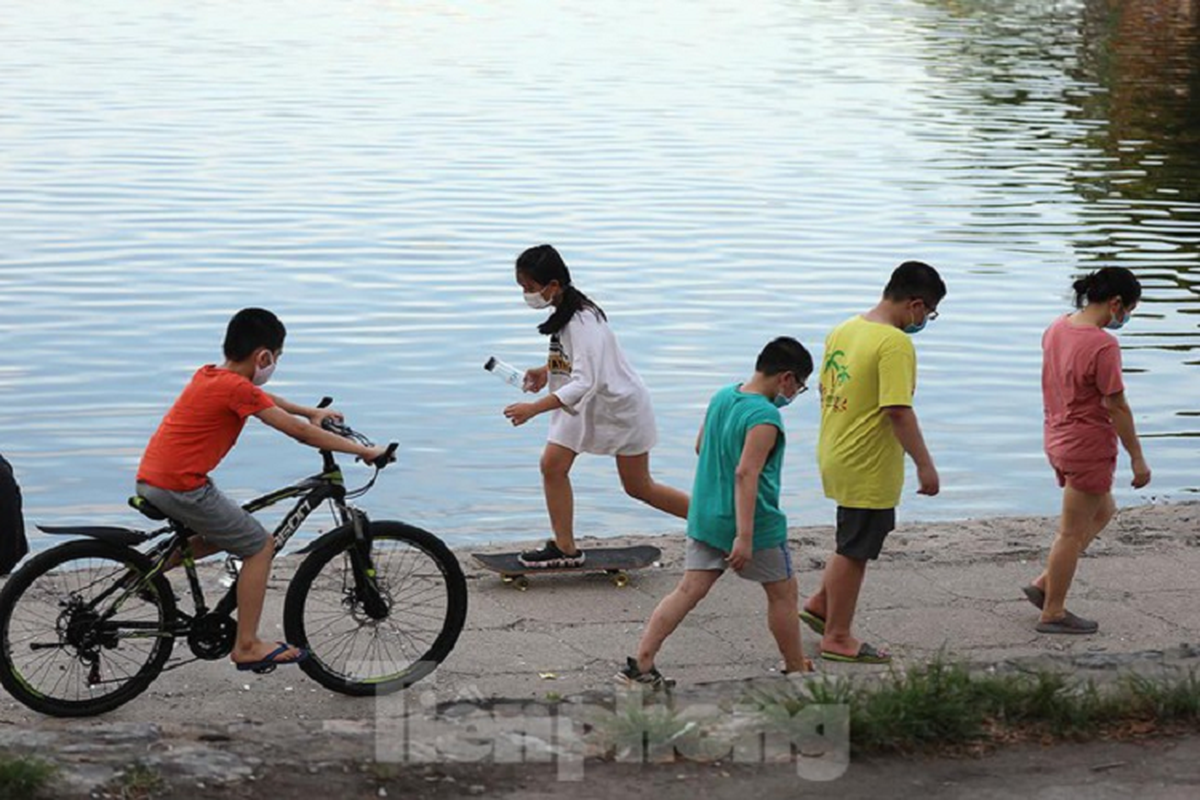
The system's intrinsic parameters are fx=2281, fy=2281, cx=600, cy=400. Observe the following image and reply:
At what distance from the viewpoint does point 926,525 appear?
12055 millimetres

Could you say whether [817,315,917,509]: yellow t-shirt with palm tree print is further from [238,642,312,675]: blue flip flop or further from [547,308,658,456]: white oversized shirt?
[238,642,312,675]: blue flip flop

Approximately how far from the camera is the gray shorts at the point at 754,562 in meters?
8.30

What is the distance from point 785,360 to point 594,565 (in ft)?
7.22

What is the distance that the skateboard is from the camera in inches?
395

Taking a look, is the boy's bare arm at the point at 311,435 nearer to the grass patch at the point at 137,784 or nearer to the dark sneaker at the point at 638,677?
the dark sneaker at the point at 638,677

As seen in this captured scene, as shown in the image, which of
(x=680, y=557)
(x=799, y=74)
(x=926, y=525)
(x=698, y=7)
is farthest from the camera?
(x=698, y=7)

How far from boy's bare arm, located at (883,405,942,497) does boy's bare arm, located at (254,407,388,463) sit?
6.43 feet

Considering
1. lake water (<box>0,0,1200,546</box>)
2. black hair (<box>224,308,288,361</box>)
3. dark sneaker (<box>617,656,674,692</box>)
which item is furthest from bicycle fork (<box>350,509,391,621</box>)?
lake water (<box>0,0,1200,546</box>)

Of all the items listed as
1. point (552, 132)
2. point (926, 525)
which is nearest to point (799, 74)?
point (552, 132)

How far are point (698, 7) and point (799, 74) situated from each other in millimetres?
29095

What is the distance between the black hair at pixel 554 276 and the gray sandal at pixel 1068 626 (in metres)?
2.25

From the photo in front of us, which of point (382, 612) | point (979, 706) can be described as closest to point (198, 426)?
point (382, 612)

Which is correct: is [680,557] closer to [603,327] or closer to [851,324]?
[603,327]

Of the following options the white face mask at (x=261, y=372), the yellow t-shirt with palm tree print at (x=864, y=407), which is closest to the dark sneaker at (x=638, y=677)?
the yellow t-shirt with palm tree print at (x=864, y=407)
